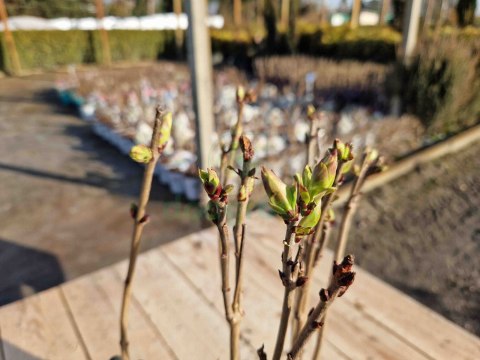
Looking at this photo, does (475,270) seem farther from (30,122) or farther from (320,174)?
(30,122)

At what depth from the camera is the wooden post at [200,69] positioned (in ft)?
7.15

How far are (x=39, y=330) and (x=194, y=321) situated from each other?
57 cm

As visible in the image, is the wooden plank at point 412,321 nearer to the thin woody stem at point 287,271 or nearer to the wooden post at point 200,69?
the thin woody stem at point 287,271

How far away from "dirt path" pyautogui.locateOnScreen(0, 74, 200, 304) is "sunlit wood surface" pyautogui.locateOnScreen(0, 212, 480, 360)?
31.1 inches

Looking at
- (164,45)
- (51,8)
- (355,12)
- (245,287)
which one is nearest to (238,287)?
(245,287)

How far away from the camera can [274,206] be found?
0.43 meters

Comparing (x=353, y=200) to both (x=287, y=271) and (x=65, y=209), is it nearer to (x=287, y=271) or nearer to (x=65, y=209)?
(x=287, y=271)

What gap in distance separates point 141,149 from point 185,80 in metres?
8.09

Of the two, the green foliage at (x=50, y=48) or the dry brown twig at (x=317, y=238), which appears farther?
the green foliage at (x=50, y=48)

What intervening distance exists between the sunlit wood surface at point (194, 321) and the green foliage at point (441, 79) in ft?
11.8

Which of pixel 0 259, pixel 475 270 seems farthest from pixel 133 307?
pixel 475 270

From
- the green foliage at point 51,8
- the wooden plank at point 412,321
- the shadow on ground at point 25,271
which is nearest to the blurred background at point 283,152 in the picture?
the shadow on ground at point 25,271

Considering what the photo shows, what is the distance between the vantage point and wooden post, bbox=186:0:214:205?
2180 mm

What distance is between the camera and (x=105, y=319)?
139 centimetres
